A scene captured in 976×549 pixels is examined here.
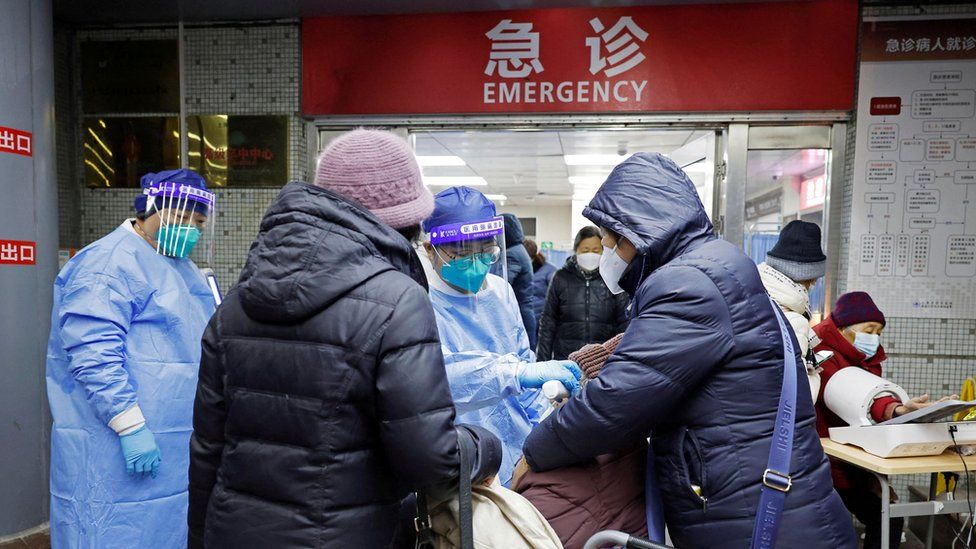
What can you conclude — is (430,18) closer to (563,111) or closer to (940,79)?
(563,111)

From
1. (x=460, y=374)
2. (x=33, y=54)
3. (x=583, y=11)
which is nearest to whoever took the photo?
(x=460, y=374)

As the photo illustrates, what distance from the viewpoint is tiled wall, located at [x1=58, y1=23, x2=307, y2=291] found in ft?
12.8

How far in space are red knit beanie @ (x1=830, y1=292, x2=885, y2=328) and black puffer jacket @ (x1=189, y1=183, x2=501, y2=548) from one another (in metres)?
2.40

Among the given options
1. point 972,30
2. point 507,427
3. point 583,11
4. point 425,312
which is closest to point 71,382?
point 507,427

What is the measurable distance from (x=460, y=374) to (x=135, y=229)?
4.94 ft

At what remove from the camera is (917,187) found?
139 inches

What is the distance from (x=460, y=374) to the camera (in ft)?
5.58

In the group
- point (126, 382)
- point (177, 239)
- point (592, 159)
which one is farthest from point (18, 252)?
point (592, 159)

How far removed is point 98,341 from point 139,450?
411mm

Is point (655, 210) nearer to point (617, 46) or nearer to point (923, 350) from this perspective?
point (617, 46)

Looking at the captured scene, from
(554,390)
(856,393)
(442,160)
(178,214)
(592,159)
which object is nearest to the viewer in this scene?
(554,390)

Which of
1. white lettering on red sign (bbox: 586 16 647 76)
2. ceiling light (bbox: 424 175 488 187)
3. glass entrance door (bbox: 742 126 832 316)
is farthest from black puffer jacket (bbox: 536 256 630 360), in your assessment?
ceiling light (bbox: 424 175 488 187)

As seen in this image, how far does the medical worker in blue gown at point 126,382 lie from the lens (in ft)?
6.67

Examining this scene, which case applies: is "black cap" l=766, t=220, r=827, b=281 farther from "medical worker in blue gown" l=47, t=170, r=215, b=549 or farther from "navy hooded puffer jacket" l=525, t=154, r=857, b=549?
"medical worker in blue gown" l=47, t=170, r=215, b=549
